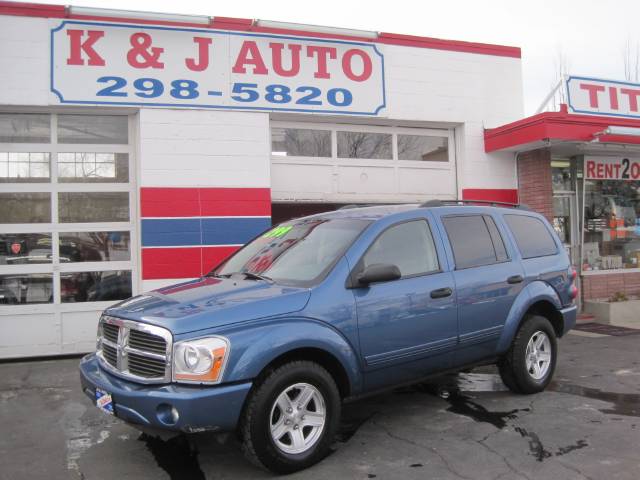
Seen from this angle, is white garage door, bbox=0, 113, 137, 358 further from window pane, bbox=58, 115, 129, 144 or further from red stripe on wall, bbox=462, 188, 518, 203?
red stripe on wall, bbox=462, 188, 518, 203

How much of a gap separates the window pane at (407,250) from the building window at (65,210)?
16.3 feet

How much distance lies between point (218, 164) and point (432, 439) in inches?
215

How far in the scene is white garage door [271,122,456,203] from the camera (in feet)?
30.6

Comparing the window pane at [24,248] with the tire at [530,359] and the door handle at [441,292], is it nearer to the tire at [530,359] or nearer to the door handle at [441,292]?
the door handle at [441,292]

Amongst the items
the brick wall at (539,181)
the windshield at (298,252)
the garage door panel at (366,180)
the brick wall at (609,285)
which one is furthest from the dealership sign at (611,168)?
the windshield at (298,252)

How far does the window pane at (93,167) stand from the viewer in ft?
27.0

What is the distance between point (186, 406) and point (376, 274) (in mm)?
1617

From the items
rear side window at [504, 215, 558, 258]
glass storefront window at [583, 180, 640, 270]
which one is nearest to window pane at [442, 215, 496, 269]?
rear side window at [504, 215, 558, 258]

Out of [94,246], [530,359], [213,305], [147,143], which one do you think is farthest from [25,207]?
[530,359]

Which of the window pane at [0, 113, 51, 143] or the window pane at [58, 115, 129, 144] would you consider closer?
the window pane at [0, 113, 51, 143]

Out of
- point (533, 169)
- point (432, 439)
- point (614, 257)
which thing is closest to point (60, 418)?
point (432, 439)

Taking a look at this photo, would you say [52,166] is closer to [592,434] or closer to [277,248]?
[277,248]

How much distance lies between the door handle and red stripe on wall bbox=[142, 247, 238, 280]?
14.2 ft

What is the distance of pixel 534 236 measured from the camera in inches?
233
